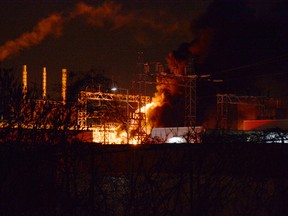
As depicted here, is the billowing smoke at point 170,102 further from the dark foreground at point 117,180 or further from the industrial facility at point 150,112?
the dark foreground at point 117,180

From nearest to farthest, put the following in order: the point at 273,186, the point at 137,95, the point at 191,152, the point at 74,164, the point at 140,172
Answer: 1. the point at 74,164
2. the point at 140,172
3. the point at 191,152
4. the point at 273,186
5. the point at 137,95

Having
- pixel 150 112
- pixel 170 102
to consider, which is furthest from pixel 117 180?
pixel 170 102

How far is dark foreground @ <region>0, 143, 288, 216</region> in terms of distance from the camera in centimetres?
526

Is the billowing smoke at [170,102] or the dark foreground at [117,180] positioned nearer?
the dark foreground at [117,180]

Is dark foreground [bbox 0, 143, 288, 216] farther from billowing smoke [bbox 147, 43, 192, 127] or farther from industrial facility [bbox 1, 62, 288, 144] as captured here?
billowing smoke [bbox 147, 43, 192, 127]

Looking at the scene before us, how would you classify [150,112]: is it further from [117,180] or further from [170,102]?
[117,180]

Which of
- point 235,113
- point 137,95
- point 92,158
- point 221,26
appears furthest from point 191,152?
point 221,26

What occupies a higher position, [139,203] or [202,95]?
[202,95]

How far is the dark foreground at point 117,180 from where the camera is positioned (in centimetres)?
526

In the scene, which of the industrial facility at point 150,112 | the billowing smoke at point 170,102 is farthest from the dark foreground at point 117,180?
the billowing smoke at point 170,102

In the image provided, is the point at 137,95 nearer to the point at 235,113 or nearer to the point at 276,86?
the point at 235,113

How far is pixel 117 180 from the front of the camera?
630cm

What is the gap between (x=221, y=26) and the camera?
6975cm

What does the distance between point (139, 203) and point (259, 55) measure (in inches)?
2639
